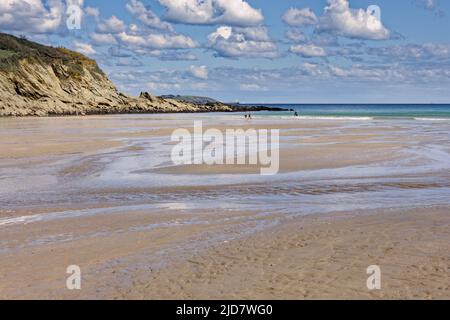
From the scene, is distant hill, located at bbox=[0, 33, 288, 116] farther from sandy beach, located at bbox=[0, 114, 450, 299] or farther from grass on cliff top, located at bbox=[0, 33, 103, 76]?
sandy beach, located at bbox=[0, 114, 450, 299]

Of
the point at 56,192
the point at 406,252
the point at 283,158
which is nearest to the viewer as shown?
the point at 406,252

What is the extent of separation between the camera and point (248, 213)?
33.7 feet

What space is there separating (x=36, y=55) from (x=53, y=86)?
18.8ft

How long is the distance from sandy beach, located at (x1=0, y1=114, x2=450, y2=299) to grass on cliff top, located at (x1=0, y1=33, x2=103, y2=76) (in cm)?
7027

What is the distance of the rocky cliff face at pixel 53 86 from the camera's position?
7731cm

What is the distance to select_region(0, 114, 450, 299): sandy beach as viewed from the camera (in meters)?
6.27
